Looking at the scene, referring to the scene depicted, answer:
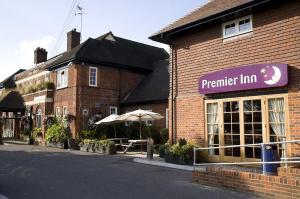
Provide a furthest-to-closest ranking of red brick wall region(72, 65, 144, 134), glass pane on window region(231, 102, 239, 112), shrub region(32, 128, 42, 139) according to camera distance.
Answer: shrub region(32, 128, 42, 139) → red brick wall region(72, 65, 144, 134) → glass pane on window region(231, 102, 239, 112)

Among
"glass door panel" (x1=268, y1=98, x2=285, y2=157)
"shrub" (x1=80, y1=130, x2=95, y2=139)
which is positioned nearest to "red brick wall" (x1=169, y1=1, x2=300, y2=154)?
"glass door panel" (x1=268, y1=98, x2=285, y2=157)

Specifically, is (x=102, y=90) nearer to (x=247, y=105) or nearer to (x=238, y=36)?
(x=238, y=36)

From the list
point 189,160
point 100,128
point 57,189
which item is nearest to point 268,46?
point 189,160

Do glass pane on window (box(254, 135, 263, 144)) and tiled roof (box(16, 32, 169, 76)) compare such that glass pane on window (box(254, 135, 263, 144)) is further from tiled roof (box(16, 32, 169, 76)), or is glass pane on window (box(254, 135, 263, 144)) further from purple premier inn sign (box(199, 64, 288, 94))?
tiled roof (box(16, 32, 169, 76))

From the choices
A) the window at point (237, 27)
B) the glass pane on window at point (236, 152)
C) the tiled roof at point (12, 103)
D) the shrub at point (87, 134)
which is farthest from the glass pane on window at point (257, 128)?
the tiled roof at point (12, 103)

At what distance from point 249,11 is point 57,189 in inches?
345

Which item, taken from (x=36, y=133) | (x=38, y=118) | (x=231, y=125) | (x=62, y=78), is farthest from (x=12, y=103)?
(x=231, y=125)

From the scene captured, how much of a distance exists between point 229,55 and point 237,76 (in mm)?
1090

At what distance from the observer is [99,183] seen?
30.5 feet

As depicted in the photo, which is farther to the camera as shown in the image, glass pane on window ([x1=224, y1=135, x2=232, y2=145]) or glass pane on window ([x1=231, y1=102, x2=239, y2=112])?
glass pane on window ([x1=224, y1=135, x2=232, y2=145])

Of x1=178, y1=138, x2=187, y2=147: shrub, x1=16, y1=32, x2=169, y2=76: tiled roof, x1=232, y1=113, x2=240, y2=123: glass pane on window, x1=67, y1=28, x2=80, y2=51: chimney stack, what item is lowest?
x1=178, y1=138, x2=187, y2=147: shrub

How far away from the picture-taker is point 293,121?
34.0ft

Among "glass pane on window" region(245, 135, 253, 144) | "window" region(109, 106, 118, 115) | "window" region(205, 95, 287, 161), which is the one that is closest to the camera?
"window" region(205, 95, 287, 161)

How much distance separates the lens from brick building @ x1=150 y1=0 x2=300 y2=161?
35.3 ft
